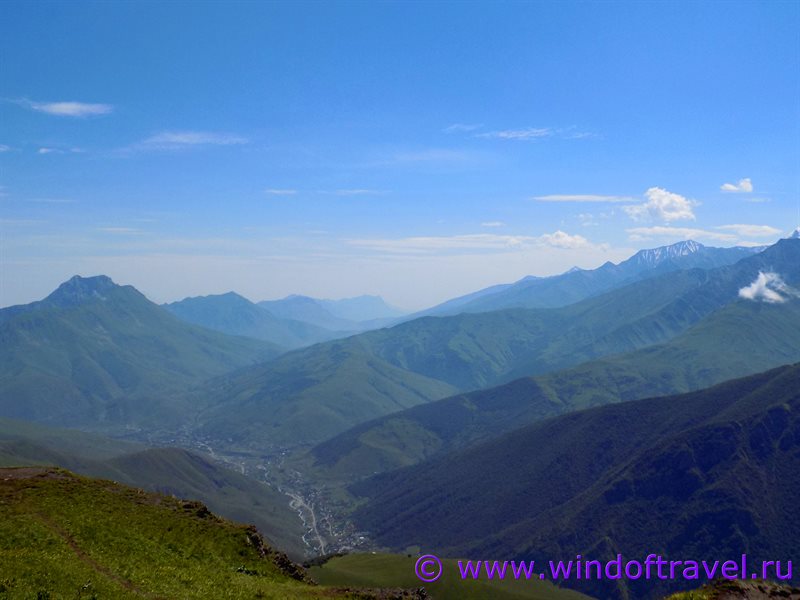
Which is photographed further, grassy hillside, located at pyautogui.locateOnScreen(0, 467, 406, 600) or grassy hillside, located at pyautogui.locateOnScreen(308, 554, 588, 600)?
grassy hillside, located at pyautogui.locateOnScreen(308, 554, 588, 600)

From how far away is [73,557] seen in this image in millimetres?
49125

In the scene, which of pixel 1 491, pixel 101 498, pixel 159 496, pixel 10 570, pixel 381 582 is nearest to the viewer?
pixel 10 570

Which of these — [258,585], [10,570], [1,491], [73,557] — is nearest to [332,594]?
[258,585]

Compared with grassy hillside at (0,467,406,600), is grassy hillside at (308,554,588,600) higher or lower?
lower

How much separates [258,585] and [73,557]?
53.1 ft

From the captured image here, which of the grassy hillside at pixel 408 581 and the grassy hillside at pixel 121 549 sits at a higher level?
the grassy hillside at pixel 121 549

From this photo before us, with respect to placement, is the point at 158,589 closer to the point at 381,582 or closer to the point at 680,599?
the point at 680,599

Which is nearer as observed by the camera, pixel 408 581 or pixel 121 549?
pixel 121 549

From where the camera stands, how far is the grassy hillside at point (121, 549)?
144 ft

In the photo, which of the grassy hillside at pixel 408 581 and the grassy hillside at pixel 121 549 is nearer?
the grassy hillside at pixel 121 549

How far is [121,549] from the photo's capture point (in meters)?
54.2

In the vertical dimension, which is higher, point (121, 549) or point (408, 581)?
point (121, 549)

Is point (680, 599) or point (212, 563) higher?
point (680, 599)

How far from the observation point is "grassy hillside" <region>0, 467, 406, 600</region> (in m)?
43.9
